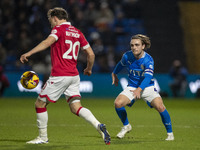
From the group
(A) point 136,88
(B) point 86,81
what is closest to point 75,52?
(A) point 136,88

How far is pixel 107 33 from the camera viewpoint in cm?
2141

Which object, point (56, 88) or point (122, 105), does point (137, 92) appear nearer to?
point (122, 105)

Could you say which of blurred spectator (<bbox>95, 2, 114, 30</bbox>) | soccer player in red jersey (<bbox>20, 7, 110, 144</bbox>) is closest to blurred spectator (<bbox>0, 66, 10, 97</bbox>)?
blurred spectator (<bbox>95, 2, 114, 30</bbox>)

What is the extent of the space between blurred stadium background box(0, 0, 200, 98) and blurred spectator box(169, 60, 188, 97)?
0.22 meters

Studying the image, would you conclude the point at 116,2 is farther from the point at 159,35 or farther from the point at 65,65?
the point at 65,65

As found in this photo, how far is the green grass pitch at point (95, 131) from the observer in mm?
7348

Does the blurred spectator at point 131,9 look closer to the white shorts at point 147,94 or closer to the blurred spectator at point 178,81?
the blurred spectator at point 178,81

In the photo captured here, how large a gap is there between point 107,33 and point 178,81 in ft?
13.3

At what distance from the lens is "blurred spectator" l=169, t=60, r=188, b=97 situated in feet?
65.3

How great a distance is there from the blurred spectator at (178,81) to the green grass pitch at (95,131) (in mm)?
5018

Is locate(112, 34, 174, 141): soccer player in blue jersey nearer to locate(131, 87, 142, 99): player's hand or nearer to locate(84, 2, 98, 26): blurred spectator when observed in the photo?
locate(131, 87, 142, 99): player's hand

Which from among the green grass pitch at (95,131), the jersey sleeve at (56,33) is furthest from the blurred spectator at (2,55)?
the jersey sleeve at (56,33)

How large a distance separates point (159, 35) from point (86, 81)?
6.42 meters

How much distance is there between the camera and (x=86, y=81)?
19578 millimetres
